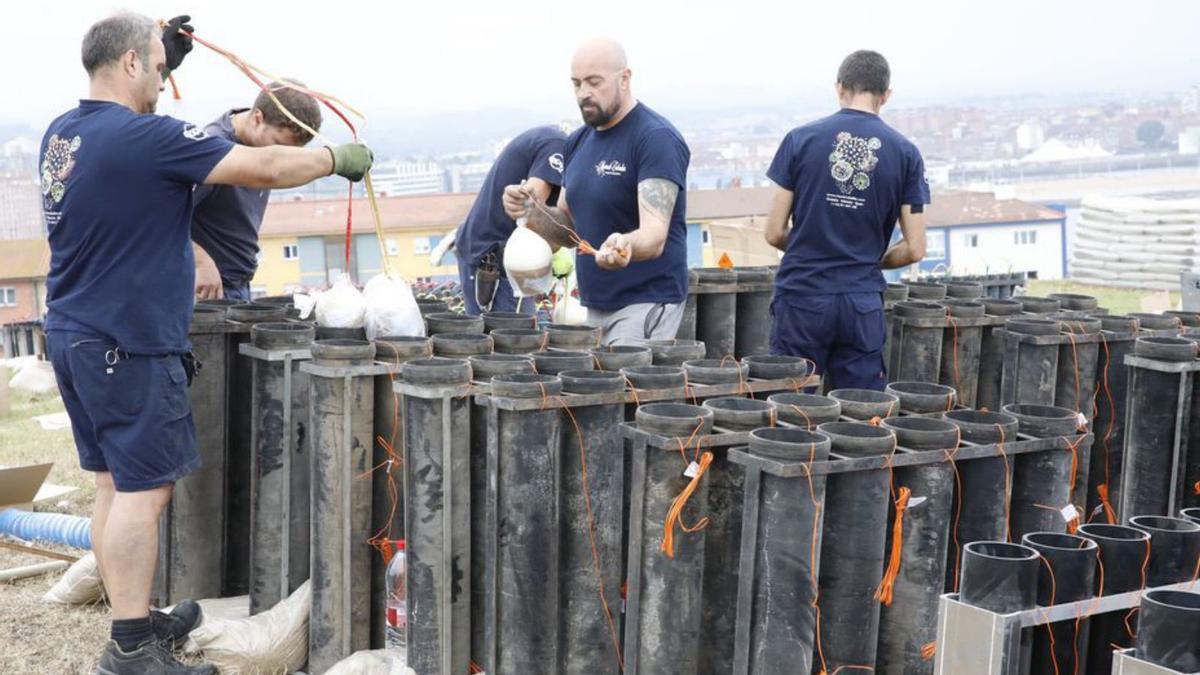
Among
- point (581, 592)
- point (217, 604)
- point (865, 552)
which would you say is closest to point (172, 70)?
point (217, 604)

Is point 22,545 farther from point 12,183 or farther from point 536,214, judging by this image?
point 12,183

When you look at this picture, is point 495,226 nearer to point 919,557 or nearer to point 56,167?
point 56,167

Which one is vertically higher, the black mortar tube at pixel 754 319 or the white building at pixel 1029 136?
the white building at pixel 1029 136

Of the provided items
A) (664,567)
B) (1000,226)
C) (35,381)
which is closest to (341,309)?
(664,567)

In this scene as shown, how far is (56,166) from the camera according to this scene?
4785 mm

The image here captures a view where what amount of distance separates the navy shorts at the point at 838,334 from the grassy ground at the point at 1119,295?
32.3 ft

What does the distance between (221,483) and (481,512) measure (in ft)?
5.44

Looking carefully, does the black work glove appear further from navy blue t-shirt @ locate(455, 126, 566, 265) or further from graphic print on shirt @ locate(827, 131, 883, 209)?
graphic print on shirt @ locate(827, 131, 883, 209)

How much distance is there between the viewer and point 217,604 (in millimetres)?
5719

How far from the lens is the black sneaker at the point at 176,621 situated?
5.08m

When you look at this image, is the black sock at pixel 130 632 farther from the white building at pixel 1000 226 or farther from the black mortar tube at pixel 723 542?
the white building at pixel 1000 226

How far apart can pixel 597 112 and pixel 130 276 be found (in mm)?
2205

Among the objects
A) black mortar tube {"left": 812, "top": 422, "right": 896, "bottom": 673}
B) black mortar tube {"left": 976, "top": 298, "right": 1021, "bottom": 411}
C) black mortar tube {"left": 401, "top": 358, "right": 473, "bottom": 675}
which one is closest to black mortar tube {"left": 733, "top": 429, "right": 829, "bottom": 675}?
black mortar tube {"left": 812, "top": 422, "right": 896, "bottom": 673}

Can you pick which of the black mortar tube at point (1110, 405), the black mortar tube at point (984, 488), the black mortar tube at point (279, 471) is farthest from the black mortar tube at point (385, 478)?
the black mortar tube at point (1110, 405)
